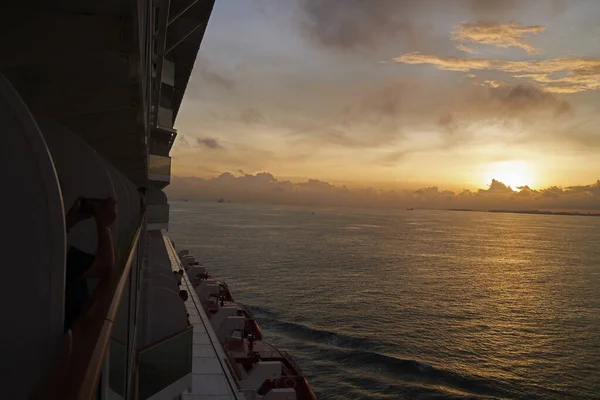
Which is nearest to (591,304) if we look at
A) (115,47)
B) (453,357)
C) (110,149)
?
(453,357)

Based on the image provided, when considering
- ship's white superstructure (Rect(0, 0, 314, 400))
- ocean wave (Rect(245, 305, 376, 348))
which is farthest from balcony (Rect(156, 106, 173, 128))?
ocean wave (Rect(245, 305, 376, 348))

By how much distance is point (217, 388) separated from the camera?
11648mm

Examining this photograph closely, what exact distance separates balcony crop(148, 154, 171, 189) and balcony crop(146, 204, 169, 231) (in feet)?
4.60

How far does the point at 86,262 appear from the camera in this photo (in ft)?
7.12

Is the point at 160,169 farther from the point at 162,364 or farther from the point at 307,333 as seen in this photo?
the point at 307,333

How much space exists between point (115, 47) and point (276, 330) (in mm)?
31569

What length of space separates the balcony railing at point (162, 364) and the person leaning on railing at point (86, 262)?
17.2ft

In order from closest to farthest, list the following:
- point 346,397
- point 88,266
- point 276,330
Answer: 1. point 88,266
2. point 346,397
3. point 276,330

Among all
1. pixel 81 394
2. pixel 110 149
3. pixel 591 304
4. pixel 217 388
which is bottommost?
pixel 591 304

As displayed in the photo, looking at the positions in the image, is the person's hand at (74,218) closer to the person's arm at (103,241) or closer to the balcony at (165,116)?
the person's arm at (103,241)

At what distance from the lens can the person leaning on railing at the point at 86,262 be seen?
6.93 feet

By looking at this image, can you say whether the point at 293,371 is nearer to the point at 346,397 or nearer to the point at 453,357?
the point at 346,397

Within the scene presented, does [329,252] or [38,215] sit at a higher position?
[38,215]

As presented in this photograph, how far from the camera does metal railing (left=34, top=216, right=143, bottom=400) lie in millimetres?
1133
